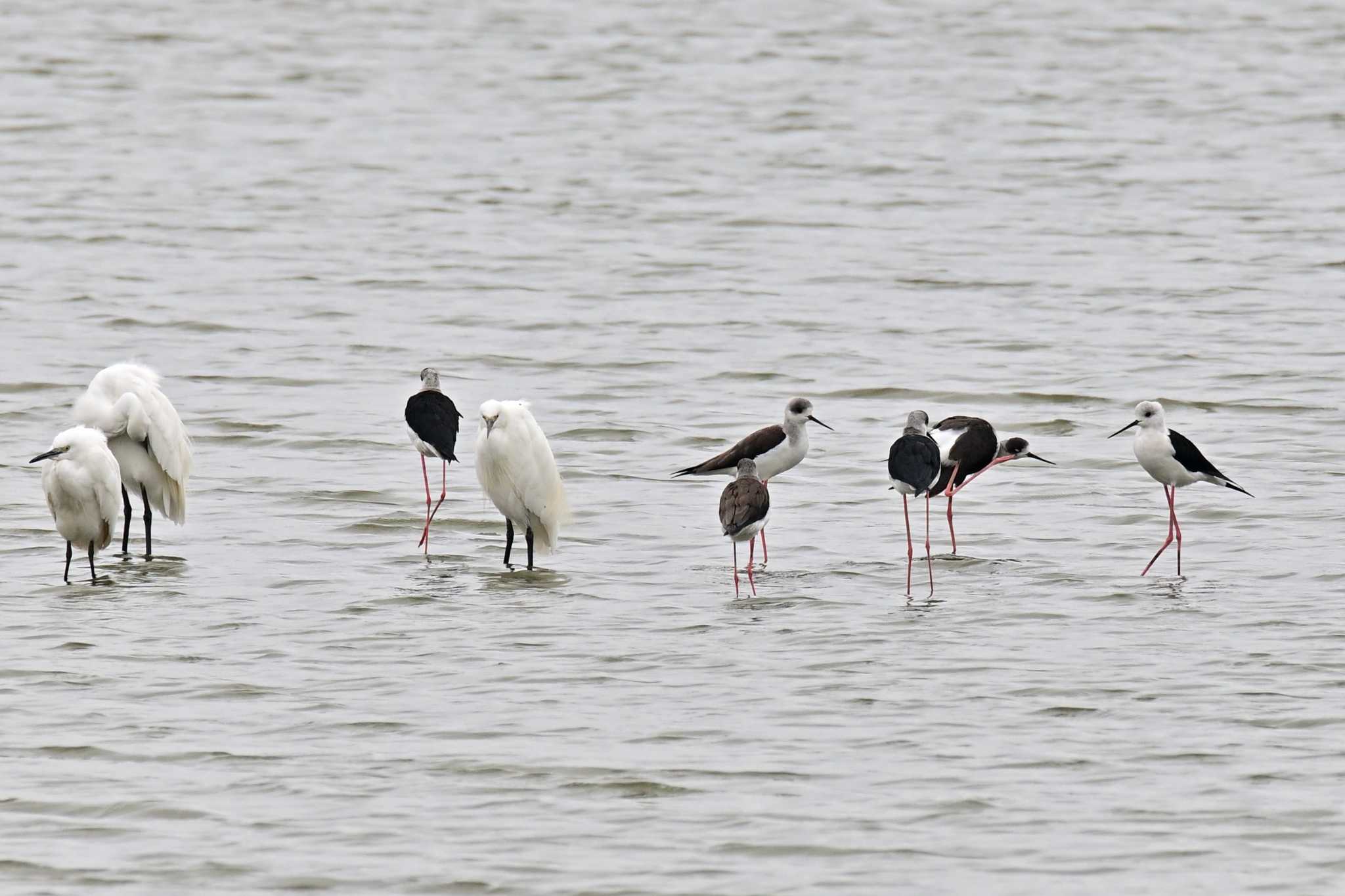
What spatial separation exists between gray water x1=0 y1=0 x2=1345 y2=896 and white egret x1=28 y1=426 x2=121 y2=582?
26 centimetres

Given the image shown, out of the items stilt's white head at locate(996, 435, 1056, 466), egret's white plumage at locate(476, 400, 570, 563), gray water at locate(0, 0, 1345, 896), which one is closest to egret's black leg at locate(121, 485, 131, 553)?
gray water at locate(0, 0, 1345, 896)

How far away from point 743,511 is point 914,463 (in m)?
1.14

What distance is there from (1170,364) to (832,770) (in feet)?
32.5

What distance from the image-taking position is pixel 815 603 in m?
10.9

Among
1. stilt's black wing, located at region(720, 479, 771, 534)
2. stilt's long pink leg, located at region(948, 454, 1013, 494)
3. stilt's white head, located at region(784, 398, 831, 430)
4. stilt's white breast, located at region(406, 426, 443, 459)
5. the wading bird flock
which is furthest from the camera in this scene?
stilt's long pink leg, located at region(948, 454, 1013, 494)

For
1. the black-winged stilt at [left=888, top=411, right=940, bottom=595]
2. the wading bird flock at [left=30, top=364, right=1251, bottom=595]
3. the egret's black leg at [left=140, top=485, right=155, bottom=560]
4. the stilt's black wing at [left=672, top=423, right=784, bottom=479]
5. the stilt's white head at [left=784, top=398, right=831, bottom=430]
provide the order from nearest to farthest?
the wading bird flock at [left=30, top=364, right=1251, bottom=595], the black-winged stilt at [left=888, top=411, right=940, bottom=595], the stilt's white head at [left=784, top=398, right=831, bottom=430], the stilt's black wing at [left=672, top=423, right=784, bottom=479], the egret's black leg at [left=140, top=485, right=155, bottom=560]

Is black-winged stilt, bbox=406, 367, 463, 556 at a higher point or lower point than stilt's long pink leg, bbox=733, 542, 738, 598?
higher

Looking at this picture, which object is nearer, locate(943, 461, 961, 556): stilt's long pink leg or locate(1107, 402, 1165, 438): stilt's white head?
locate(1107, 402, 1165, 438): stilt's white head

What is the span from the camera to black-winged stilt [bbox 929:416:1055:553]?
→ 40.7 feet

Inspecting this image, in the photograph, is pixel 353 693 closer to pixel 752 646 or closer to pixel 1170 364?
pixel 752 646

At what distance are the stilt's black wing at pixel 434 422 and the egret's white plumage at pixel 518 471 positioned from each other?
448 mm

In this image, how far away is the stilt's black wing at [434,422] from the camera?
12336 mm

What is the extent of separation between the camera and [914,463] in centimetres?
1151

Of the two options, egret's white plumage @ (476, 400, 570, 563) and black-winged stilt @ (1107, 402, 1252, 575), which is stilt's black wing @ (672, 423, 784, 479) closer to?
egret's white plumage @ (476, 400, 570, 563)
